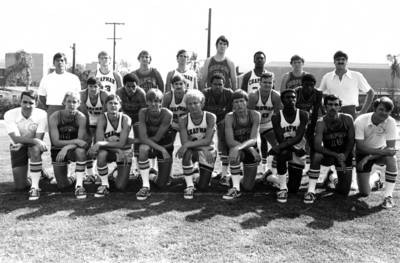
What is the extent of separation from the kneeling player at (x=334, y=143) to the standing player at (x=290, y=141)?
209mm

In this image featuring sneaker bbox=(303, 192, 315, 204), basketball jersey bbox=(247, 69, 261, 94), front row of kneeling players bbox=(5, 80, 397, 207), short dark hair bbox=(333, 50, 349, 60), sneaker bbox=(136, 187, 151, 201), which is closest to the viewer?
sneaker bbox=(303, 192, 315, 204)

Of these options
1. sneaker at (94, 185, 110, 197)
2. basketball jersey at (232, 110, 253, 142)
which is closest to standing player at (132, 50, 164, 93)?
basketball jersey at (232, 110, 253, 142)

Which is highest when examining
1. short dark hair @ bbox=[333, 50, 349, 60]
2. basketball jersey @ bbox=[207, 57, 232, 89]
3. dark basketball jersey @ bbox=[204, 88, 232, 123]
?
short dark hair @ bbox=[333, 50, 349, 60]

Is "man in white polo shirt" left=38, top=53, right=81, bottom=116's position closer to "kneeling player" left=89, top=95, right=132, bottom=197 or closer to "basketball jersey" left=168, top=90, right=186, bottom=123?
"kneeling player" left=89, top=95, right=132, bottom=197

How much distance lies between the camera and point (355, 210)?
5023mm

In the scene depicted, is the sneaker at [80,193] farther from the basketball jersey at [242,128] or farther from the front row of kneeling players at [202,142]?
the basketball jersey at [242,128]

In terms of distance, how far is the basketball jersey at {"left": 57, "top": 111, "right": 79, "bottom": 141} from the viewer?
5.76 metres

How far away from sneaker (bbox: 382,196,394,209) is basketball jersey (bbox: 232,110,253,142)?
2040 mm

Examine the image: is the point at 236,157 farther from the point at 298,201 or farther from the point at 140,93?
the point at 140,93

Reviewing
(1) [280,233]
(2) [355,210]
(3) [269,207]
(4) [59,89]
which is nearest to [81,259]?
(1) [280,233]

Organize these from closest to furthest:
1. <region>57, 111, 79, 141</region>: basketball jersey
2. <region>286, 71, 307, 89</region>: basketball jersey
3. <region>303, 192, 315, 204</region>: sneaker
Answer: <region>303, 192, 315, 204</region>: sneaker < <region>57, 111, 79, 141</region>: basketball jersey < <region>286, 71, 307, 89</region>: basketball jersey

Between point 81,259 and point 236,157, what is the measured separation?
2.68 meters

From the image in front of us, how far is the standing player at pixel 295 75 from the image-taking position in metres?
6.41

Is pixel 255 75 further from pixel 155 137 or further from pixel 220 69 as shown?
pixel 155 137
